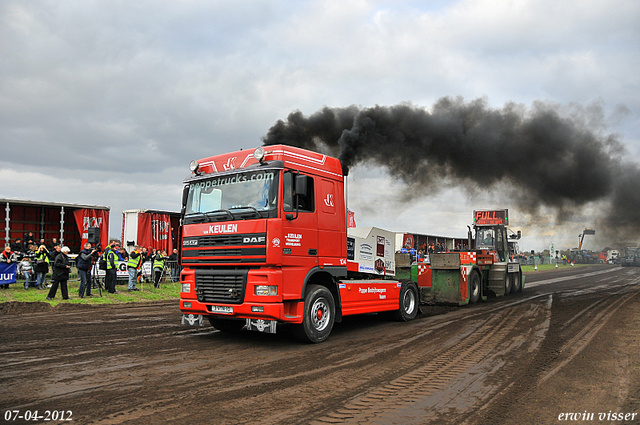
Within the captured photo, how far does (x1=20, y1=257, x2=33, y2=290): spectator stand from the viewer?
48.0 ft

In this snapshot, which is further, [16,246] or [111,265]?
[16,246]

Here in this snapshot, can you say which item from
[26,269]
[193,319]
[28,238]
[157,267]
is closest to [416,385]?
[193,319]

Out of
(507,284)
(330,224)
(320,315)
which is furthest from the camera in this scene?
(507,284)

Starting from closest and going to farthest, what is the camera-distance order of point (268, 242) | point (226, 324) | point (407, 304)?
point (268, 242)
point (226, 324)
point (407, 304)

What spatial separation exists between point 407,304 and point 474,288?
5066 mm

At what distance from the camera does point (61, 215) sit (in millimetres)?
18078

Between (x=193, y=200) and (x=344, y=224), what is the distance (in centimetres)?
287

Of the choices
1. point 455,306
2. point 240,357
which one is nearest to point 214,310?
point 240,357

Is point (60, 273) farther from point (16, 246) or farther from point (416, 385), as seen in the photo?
point (416, 385)

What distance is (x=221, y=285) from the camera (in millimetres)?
7449

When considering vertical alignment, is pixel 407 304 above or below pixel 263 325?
below

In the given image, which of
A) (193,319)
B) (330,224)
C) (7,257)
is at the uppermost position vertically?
(330,224)

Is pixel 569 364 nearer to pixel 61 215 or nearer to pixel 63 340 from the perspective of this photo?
pixel 63 340

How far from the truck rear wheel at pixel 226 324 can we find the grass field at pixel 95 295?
6.37m
